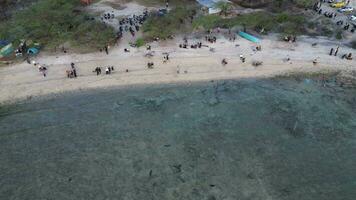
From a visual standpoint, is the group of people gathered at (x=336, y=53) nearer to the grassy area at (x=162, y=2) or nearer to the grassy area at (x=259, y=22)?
the grassy area at (x=259, y=22)

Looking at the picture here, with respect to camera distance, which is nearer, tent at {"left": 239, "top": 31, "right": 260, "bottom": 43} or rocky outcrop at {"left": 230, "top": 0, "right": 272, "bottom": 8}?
tent at {"left": 239, "top": 31, "right": 260, "bottom": 43}

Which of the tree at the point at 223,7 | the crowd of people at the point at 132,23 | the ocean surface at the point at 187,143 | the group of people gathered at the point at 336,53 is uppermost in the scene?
the tree at the point at 223,7

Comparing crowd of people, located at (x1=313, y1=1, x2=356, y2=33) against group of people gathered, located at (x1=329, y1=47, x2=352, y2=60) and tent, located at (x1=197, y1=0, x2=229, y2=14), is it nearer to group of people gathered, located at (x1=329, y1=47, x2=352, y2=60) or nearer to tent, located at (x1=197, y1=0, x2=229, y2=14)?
group of people gathered, located at (x1=329, y1=47, x2=352, y2=60)

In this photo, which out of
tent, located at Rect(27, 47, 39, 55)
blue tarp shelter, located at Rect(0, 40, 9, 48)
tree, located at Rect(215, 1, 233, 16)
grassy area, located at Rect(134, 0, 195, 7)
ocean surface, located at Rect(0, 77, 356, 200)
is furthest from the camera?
grassy area, located at Rect(134, 0, 195, 7)

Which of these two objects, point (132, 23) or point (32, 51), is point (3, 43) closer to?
point (32, 51)

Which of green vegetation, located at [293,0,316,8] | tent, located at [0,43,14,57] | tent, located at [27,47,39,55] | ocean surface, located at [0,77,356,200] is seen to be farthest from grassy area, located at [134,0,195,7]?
tent, located at [0,43,14,57]

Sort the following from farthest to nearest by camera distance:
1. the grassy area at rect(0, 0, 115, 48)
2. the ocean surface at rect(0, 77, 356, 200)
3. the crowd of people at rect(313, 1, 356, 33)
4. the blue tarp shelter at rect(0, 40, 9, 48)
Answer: the crowd of people at rect(313, 1, 356, 33)
the grassy area at rect(0, 0, 115, 48)
the blue tarp shelter at rect(0, 40, 9, 48)
the ocean surface at rect(0, 77, 356, 200)

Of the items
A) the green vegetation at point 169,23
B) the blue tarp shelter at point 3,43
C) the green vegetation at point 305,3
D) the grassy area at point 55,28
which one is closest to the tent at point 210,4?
the green vegetation at point 169,23
